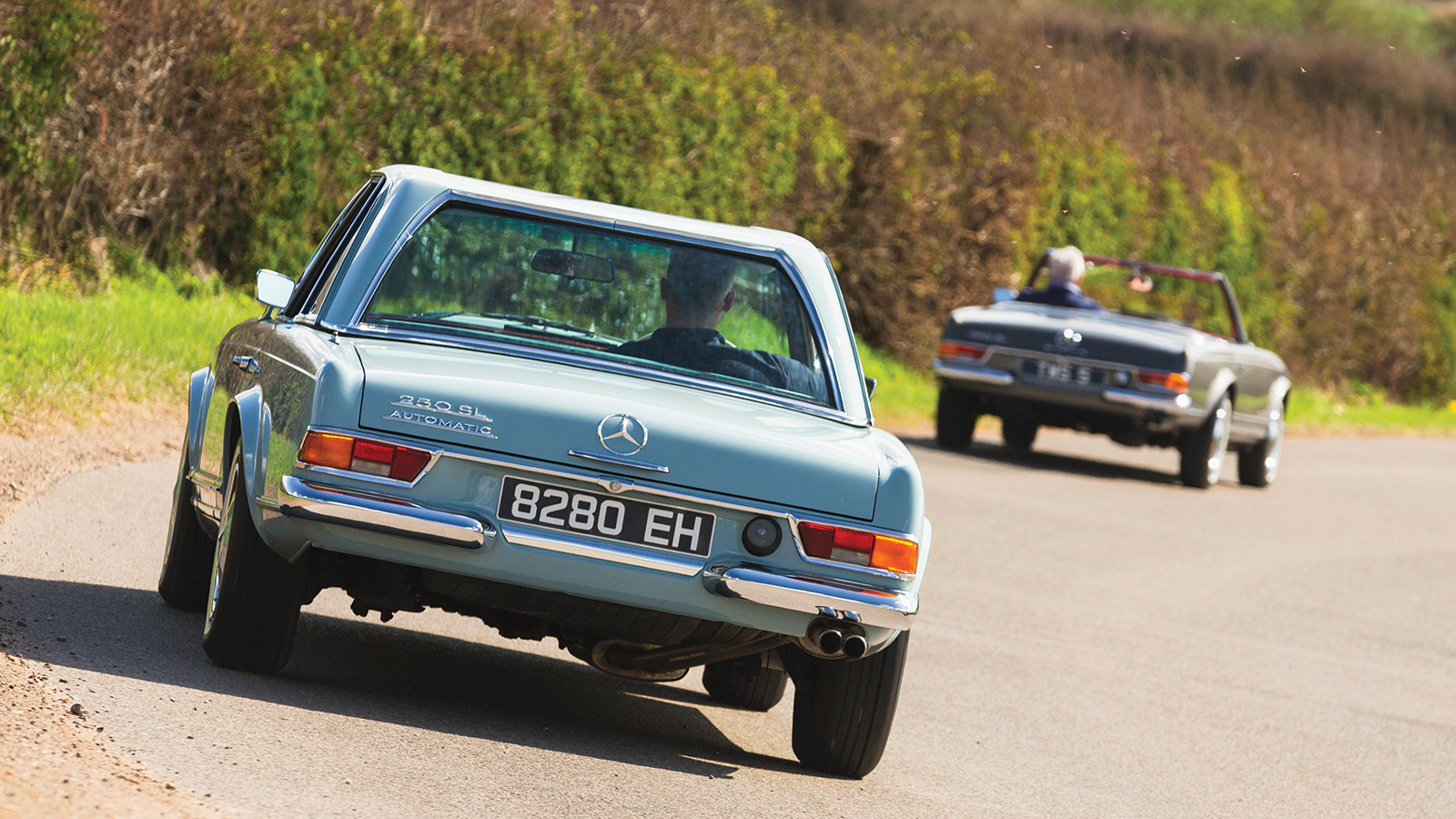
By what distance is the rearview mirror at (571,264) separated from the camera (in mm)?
5766

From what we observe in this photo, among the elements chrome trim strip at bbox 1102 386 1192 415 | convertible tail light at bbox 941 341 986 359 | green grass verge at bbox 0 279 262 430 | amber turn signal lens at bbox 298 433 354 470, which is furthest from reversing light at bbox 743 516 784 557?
convertible tail light at bbox 941 341 986 359

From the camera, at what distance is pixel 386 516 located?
15.8 ft

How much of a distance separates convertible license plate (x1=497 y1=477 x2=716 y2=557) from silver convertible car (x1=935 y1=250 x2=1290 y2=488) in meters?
10.4

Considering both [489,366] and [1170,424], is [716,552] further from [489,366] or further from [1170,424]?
[1170,424]

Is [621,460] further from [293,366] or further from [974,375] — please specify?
[974,375]

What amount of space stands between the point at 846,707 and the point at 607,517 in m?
0.98

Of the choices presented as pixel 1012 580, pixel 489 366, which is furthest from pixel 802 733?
pixel 1012 580

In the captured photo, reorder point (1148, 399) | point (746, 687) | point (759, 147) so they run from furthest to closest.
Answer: point (759, 147), point (1148, 399), point (746, 687)

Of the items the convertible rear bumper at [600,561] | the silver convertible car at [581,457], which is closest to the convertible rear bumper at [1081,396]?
the silver convertible car at [581,457]

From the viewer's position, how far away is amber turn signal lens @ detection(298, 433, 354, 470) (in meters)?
4.84

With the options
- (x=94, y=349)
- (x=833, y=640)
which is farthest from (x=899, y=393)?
(x=833, y=640)

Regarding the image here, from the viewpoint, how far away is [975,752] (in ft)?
20.7

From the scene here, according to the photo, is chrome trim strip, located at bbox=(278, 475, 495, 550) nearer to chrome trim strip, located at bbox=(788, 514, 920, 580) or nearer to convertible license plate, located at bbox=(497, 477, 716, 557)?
convertible license plate, located at bbox=(497, 477, 716, 557)

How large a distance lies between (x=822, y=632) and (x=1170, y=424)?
10.6m
